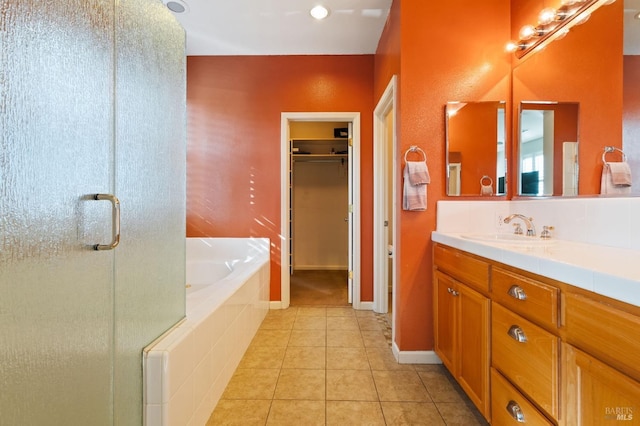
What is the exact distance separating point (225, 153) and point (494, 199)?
2.49 m

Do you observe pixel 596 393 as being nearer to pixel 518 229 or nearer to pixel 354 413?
pixel 354 413

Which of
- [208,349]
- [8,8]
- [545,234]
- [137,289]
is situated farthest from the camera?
[545,234]

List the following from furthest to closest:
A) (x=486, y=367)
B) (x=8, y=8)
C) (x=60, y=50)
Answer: (x=486, y=367)
(x=60, y=50)
(x=8, y=8)

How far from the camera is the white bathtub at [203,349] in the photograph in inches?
39.7

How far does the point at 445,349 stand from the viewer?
164 centimetres

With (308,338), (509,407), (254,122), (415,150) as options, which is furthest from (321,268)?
(509,407)

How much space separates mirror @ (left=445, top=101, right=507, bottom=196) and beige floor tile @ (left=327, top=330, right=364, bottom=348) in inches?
52.3

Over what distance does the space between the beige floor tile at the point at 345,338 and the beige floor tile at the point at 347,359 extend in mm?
62

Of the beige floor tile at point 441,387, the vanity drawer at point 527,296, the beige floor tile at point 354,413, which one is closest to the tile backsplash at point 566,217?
the vanity drawer at point 527,296

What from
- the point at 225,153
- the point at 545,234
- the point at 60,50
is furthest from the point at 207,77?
the point at 545,234

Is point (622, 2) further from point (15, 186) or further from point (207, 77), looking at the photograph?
point (207, 77)

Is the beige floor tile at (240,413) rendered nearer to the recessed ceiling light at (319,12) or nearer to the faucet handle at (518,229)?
the faucet handle at (518,229)

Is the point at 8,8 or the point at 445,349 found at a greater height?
the point at 8,8

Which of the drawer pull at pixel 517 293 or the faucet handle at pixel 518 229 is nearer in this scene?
the drawer pull at pixel 517 293
